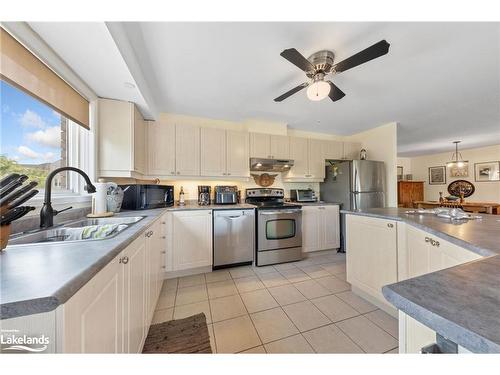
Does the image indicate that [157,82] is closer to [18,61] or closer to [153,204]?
[18,61]

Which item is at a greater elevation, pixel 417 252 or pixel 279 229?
pixel 417 252

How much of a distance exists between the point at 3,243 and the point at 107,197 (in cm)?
106

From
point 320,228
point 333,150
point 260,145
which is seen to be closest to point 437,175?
point 333,150

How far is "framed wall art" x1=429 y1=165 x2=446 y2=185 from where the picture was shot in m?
6.32

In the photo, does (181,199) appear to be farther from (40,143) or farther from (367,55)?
(367,55)

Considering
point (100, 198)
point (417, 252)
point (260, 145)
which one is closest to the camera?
point (417, 252)

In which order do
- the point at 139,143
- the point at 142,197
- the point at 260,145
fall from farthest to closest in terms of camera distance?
Answer: the point at 260,145 → the point at 139,143 → the point at 142,197

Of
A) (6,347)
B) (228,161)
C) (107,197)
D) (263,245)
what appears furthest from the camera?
(228,161)

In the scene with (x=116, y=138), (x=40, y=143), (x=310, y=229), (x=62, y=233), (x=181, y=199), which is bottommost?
(x=310, y=229)

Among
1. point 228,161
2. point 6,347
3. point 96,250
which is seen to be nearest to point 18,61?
point 96,250

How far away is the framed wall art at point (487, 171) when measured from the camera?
5270 millimetres

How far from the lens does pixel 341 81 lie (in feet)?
6.86

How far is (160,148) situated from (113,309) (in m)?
2.21

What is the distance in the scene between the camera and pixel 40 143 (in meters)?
1.39
